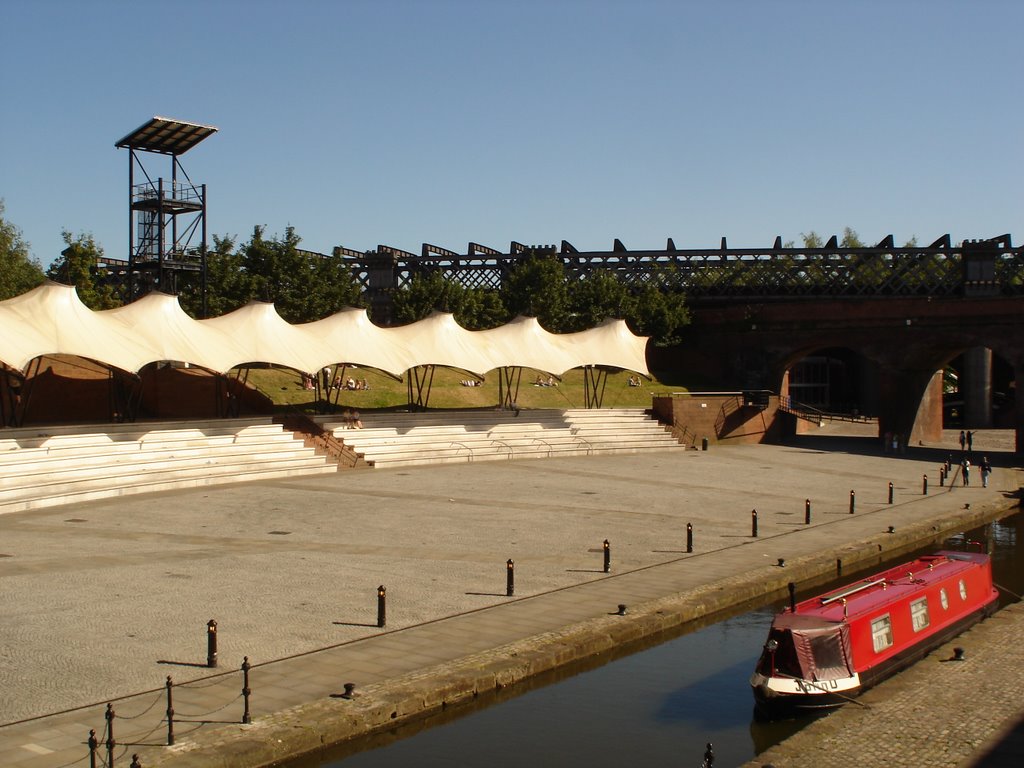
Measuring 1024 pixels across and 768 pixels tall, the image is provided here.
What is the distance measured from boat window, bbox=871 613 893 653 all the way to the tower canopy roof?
43.1 metres

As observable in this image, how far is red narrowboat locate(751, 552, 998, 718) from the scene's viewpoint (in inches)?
627

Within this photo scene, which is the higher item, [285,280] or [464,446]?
[285,280]

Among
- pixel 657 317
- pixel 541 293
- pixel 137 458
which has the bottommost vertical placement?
pixel 137 458

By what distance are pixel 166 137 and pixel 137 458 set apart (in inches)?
895

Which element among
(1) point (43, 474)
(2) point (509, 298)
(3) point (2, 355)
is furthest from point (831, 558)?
(2) point (509, 298)

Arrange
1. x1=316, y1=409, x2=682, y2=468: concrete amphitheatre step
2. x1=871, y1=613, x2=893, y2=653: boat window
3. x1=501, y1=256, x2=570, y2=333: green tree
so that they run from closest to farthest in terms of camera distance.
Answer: x1=871, y1=613, x2=893, y2=653: boat window → x1=316, y1=409, x2=682, y2=468: concrete amphitheatre step → x1=501, y1=256, x2=570, y2=333: green tree

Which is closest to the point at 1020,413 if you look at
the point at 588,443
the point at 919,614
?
the point at 588,443

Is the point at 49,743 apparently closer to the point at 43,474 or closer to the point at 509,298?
the point at 43,474

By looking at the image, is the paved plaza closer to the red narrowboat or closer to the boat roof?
the boat roof

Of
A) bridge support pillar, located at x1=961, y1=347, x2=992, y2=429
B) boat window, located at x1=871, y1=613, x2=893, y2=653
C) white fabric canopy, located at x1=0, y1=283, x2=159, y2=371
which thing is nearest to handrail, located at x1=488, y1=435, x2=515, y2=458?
white fabric canopy, located at x1=0, y1=283, x2=159, y2=371

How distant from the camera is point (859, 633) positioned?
671 inches

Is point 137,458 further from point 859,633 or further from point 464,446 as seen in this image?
point 859,633

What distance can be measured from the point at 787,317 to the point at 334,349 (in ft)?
115

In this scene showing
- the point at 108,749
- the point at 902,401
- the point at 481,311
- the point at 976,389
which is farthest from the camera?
the point at 976,389
